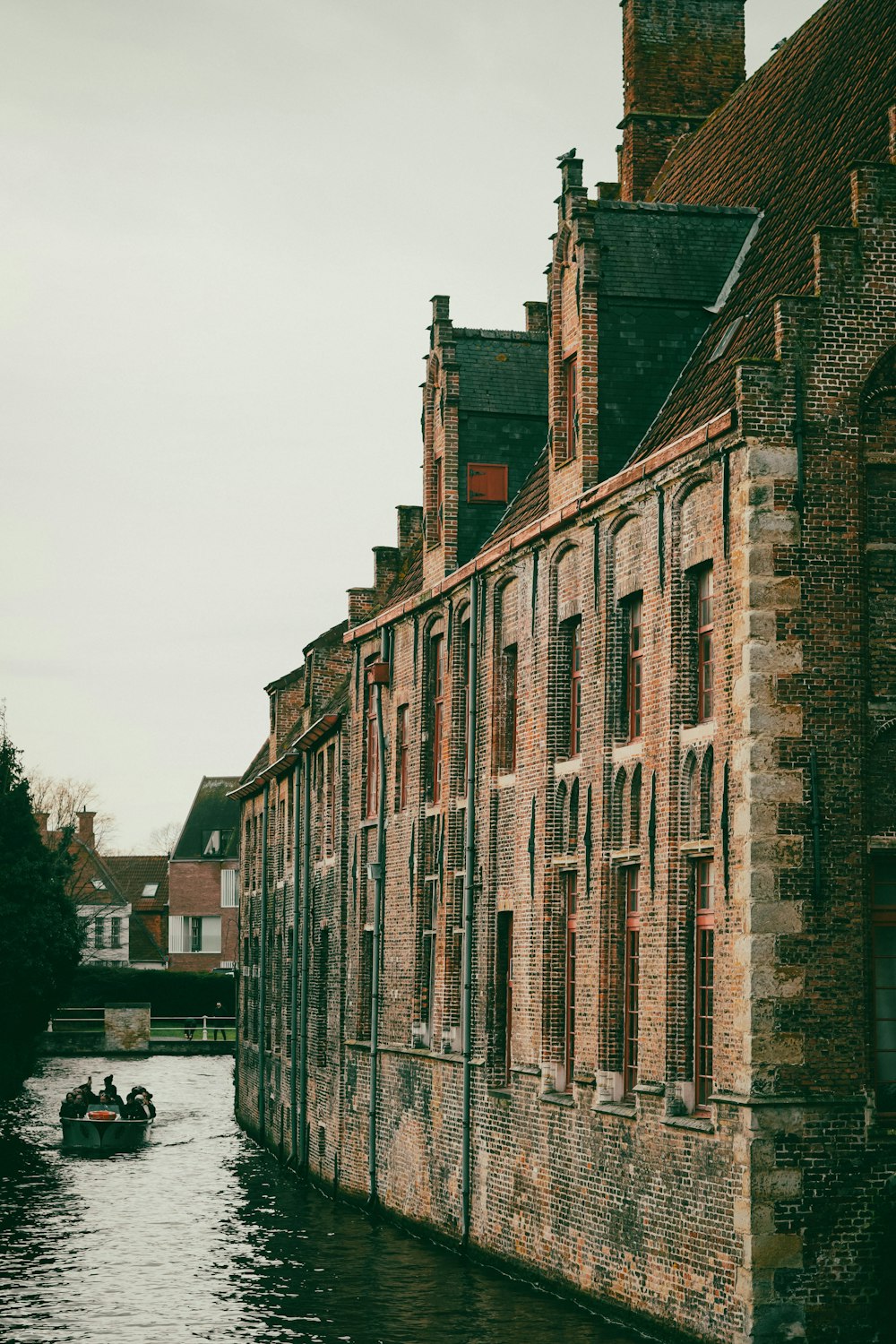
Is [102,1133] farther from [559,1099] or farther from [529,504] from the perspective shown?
[559,1099]

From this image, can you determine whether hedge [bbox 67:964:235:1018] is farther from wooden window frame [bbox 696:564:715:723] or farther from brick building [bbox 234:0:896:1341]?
wooden window frame [bbox 696:564:715:723]

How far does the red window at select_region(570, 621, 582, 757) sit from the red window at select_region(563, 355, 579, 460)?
2.00m

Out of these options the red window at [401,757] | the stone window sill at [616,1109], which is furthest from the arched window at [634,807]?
the red window at [401,757]

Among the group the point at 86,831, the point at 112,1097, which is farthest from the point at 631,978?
the point at 86,831

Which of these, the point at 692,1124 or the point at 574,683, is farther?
the point at 574,683

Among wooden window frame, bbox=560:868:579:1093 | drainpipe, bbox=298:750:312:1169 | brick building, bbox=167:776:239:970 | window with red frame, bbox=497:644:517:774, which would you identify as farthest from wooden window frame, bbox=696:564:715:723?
brick building, bbox=167:776:239:970

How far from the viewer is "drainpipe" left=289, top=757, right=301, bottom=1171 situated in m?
34.7

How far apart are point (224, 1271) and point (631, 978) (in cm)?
723

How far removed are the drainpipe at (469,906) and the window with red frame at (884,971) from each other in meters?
8.07

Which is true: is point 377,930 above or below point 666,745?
below

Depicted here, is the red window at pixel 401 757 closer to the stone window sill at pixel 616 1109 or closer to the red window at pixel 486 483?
the red window at pixel 486 483

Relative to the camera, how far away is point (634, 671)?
62.3 ft

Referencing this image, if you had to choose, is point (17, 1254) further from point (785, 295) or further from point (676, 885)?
point (785, 295)

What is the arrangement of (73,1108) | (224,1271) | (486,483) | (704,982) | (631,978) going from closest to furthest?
1. (704,982)
2. (631,978)
3. (224,1271)
4. (486,483)
5. (73,1108)
